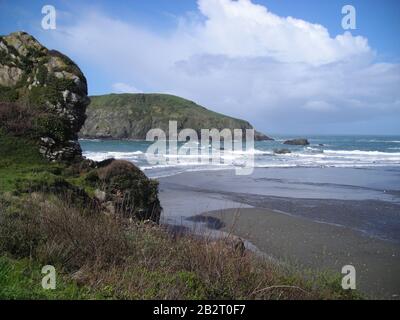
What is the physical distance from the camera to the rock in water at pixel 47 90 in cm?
1345

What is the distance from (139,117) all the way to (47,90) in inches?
4606

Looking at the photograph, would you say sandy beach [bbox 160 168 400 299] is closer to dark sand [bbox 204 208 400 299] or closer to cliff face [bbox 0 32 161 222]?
dark sand [bbox 204 208 400 299]

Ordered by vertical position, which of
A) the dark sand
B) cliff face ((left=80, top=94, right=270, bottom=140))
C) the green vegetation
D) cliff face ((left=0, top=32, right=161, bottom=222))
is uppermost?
cliff face ((left=80, top=94, right=270, bottom=140))

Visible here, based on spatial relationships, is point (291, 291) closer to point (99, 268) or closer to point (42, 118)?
point (99, 268)

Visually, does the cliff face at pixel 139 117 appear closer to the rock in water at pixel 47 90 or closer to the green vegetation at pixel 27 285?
the rock in water at pixel 47 90

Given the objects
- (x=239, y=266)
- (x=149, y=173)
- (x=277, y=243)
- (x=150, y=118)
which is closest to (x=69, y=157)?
(x=277, y=243)

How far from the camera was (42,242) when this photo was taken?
20.3 ft

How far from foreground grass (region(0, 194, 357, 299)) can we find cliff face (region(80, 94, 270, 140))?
4398 inches

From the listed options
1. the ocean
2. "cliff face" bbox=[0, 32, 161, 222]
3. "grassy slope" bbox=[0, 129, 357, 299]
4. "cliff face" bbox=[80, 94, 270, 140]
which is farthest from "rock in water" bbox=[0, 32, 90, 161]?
"cliff face" bbox=[80, 94, 270, 140]

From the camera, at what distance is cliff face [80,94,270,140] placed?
121312mm

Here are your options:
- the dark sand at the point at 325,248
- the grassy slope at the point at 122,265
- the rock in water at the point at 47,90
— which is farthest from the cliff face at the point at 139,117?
the grassy slope at the point at 122,265

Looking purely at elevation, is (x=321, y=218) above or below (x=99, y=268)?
below

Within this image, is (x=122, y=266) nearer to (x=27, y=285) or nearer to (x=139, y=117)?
(x=27, y=285)

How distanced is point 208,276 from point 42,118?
9.86 m
